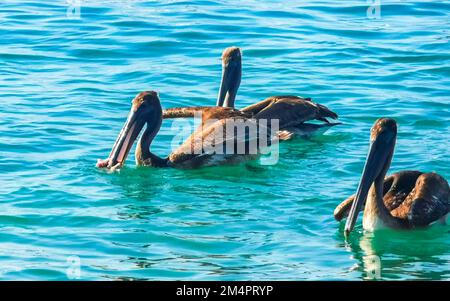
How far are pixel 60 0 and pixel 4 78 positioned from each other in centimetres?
606

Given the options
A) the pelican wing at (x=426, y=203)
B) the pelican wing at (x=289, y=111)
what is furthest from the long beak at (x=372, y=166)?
the pelican wing at (x=289, y=111)

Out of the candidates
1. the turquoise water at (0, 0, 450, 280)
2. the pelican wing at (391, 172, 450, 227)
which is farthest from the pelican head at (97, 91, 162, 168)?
the pelican wing at (391, 172, 450, 227)

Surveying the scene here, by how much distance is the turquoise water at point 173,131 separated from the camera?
31.6ft

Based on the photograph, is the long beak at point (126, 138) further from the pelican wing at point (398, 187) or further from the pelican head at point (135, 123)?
the pelican wing at point (398, 187)

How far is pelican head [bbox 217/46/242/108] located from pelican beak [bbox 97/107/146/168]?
202 centimetres

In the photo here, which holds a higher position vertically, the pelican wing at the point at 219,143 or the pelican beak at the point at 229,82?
the pelican beak at the point at 229,82

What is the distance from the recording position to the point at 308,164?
12.5m

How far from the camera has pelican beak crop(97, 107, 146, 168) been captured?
1212 cm

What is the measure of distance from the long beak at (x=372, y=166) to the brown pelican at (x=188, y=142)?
2557 millimetres

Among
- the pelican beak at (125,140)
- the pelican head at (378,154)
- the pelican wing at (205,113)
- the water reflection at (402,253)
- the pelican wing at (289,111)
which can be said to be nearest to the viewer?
the water reflection at (402,253)

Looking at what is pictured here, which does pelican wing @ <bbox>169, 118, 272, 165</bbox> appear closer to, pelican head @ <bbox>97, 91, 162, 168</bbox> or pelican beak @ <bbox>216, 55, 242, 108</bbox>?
pelican head @ <bbox>97, 91, 162, 168</bbox>

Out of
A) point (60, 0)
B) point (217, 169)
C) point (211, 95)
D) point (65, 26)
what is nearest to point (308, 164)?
point (217, 169)

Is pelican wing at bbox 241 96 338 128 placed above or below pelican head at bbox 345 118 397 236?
below

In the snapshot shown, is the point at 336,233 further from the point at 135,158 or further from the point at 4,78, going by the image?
the point at 4,78
